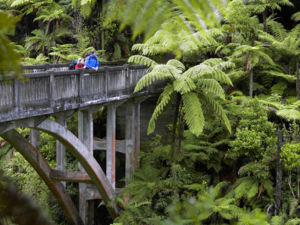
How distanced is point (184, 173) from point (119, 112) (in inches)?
179

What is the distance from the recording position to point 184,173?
30.4ft

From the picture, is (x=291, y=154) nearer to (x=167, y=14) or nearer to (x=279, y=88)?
(x=279, y=88)

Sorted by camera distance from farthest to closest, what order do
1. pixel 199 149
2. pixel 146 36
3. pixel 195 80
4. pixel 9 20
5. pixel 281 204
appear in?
pixel 199 149
pixel 195 80
pixel 281 204
pixel 146 36
pixel 9 20

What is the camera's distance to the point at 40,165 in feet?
26.1

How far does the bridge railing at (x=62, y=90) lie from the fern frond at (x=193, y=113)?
1.49m

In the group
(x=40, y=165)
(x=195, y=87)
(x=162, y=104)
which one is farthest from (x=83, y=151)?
(x=195, y=87)

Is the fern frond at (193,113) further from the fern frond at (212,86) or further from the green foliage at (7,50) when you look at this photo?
the green foliage at (7,50)

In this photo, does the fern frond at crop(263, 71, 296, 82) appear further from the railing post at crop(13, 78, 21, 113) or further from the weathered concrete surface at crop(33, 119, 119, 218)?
the railing post at crop(13, 78, 21, 113)

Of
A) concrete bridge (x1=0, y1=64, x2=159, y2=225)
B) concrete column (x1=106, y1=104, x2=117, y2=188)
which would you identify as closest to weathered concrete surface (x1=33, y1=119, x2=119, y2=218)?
concrete bridge (x1=0, y1=64, x2=159, y2=225)

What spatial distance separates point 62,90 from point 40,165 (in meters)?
2.17

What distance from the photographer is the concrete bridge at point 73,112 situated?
5934 millimetres

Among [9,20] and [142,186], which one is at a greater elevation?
[9,20]

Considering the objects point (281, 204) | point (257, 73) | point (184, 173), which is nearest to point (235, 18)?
point (257, 73)

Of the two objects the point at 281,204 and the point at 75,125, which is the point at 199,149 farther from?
the point at 75,125
